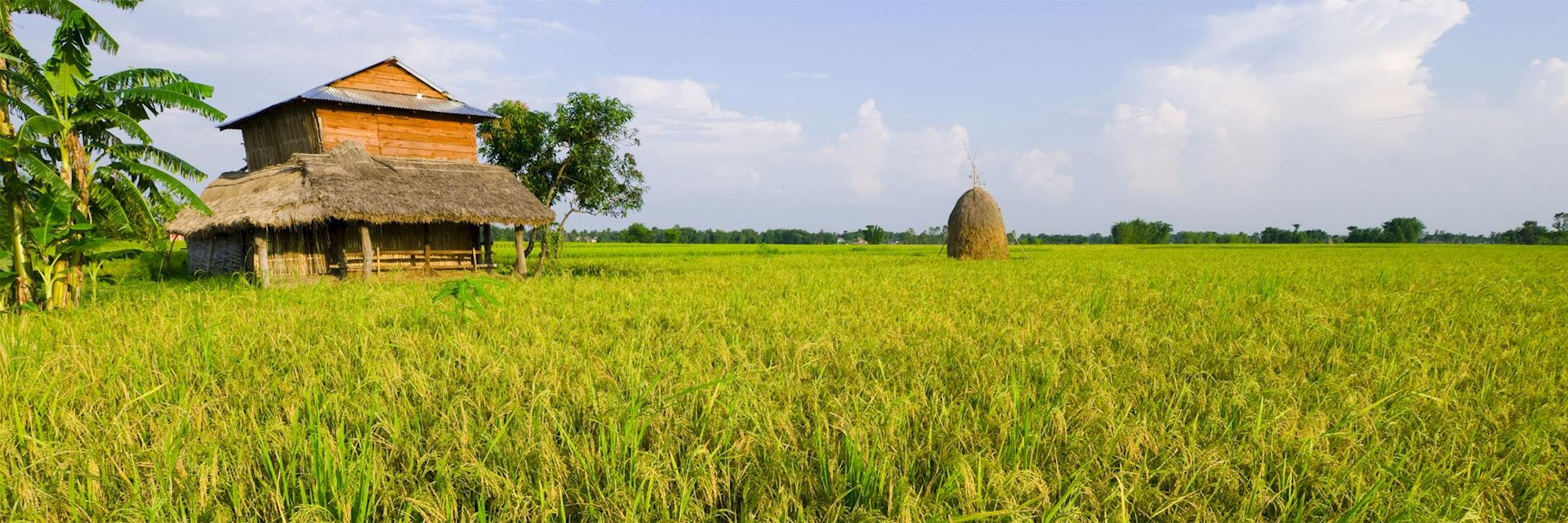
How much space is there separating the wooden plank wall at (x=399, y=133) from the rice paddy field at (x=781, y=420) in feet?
36.6

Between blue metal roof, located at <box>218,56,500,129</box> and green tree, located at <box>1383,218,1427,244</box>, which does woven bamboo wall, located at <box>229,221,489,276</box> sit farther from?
green tree, located at <box>1383,218,1427,244</box>

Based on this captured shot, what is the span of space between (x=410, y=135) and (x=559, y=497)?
16.9m

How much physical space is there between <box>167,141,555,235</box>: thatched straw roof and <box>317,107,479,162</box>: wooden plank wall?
0.39 metres

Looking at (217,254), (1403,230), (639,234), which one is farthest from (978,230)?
(1403,230)

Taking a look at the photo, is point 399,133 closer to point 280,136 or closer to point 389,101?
point 389,101

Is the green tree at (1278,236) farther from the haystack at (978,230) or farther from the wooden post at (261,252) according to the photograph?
the wooden post at (261,252)

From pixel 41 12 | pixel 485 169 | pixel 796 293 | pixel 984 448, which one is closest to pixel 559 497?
pixel 984 448

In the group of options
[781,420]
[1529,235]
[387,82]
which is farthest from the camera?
[1529,235]

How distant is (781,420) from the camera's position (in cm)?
243

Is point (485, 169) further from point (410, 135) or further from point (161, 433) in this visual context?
point (161, 433)

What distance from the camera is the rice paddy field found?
6.54 ft

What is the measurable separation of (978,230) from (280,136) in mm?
18244

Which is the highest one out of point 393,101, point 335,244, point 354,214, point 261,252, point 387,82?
point 387,82

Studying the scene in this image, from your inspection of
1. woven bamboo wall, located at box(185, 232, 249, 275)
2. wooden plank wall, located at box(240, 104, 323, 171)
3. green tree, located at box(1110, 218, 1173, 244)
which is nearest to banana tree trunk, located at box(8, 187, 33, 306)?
wooden plank wall, located at box(240, 104, 323, 171)
